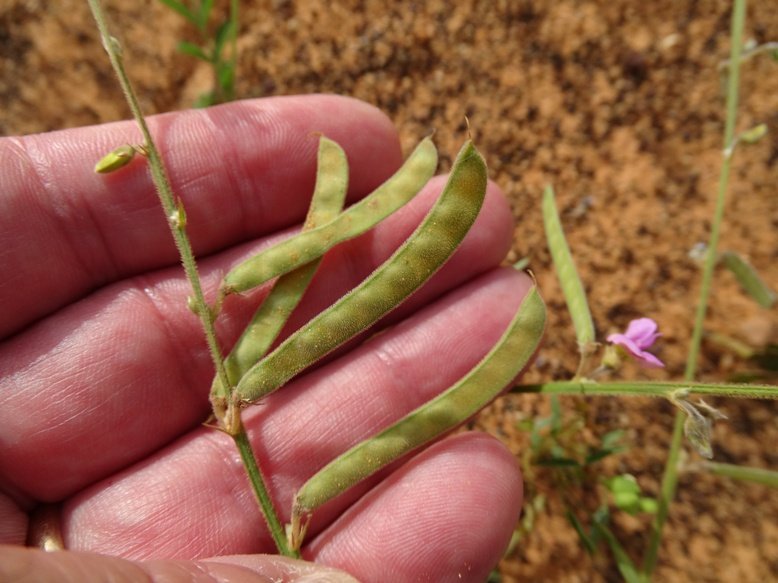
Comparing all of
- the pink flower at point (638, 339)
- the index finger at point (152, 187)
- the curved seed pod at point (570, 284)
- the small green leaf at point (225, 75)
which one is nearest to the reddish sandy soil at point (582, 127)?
the small green leaf at point (225, 75)

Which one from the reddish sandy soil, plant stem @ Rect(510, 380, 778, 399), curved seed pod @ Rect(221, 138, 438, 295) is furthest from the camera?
the reddish sandy soil

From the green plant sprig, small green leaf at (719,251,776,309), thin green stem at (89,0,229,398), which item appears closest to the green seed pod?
thin green stem at (89,0,229,398)

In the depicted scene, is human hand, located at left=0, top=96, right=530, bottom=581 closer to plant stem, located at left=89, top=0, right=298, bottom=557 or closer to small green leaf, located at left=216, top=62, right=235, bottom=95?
plant stem, located at left=89, top=0, right=298, bottom=557

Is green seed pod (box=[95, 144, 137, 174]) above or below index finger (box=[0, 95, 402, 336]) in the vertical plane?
above

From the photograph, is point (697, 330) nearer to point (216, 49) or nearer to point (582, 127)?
point (582, 127)

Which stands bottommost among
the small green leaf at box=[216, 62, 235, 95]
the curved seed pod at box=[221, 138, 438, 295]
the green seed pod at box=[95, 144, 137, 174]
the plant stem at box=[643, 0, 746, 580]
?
the plant stem at box=[643, 0, 746, 580]

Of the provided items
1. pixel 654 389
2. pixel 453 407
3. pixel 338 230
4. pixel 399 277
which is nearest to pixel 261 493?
pixel 453 407

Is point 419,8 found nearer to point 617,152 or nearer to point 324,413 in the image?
point 617,152
